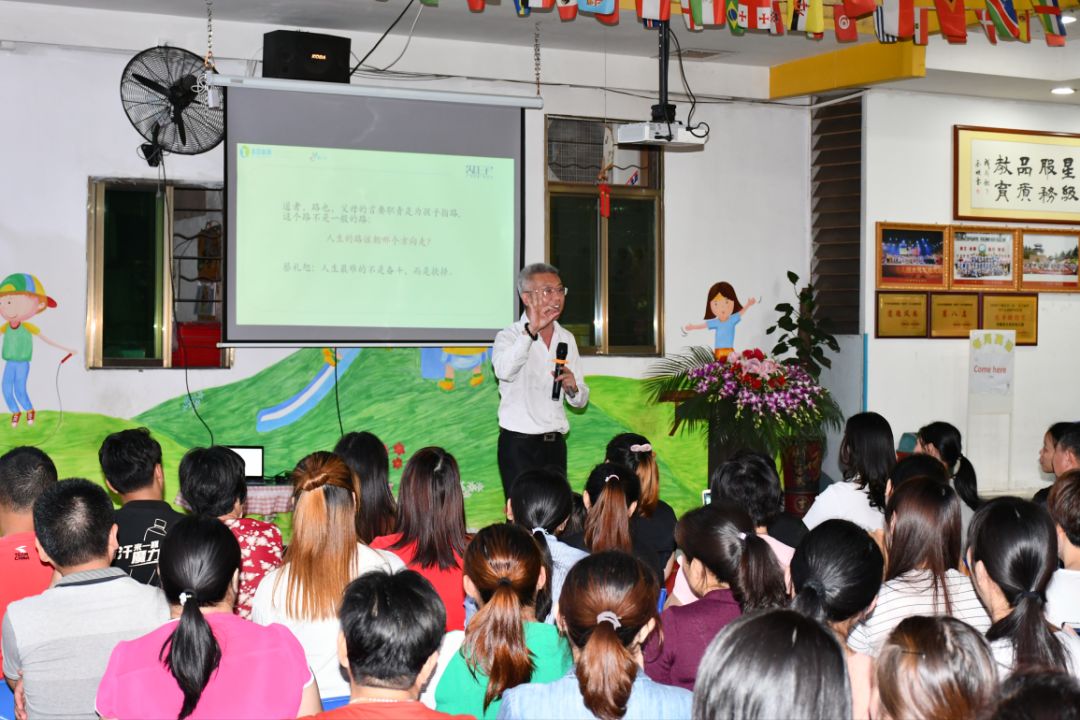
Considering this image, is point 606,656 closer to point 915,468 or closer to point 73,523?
point 73,523

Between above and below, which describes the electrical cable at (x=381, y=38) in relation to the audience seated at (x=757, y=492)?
above

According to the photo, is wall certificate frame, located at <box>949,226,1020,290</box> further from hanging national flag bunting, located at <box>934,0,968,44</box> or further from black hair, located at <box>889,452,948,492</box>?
black hair, located at <box>889,452,948,492</box>

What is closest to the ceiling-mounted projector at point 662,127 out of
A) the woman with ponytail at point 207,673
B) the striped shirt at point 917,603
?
the striped shirt at point 917,603

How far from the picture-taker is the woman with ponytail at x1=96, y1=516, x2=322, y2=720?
1.97 m

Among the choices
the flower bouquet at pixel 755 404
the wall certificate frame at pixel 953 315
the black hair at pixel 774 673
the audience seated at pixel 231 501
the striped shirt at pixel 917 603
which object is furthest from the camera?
the wall certificate frame at pixel 953 315

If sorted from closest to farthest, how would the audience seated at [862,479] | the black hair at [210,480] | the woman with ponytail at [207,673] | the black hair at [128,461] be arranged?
the woman with ponytail at [207,673] → the black hair at [210,480] → the black hair at [128,461] → the audience seated at [862,479]

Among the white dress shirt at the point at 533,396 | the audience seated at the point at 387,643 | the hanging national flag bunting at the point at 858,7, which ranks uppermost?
the hanging national flag bunting at the point at 858,7

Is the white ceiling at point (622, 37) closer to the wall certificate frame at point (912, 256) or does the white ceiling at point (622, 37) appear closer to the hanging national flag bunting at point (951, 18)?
the hanging national flag bunting at point (951, 18)

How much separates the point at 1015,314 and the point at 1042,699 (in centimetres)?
668

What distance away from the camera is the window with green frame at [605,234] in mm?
6586

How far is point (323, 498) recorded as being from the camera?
9.04 feet

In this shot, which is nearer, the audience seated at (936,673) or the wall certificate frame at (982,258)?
the audience seated at (936,673)

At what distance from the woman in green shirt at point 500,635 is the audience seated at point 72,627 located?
0.67 metres

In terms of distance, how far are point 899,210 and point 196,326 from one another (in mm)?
4333
